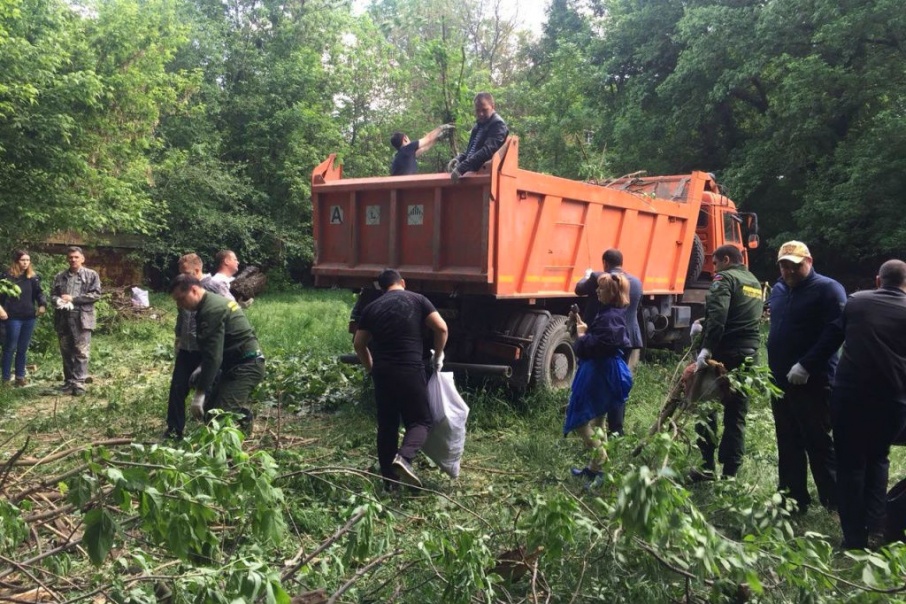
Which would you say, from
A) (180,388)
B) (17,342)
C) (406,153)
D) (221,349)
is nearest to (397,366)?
(221,349)

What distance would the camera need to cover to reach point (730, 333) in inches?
201

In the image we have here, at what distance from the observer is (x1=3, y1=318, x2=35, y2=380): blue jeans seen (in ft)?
26.2

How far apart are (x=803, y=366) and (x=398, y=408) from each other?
260 centimetres

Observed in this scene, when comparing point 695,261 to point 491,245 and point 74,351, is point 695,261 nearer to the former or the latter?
A: point 491,245

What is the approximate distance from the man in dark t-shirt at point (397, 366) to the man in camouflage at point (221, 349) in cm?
109

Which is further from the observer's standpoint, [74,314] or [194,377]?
[74,314]

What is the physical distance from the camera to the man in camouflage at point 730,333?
16.3ft

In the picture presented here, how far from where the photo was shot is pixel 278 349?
9.66 m

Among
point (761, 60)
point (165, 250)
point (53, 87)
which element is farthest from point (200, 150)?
point (761, 60)

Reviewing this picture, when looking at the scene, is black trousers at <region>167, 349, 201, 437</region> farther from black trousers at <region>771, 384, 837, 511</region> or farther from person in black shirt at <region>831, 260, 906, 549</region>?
person in black shirt at <region>831, 260, 906, 549</region>

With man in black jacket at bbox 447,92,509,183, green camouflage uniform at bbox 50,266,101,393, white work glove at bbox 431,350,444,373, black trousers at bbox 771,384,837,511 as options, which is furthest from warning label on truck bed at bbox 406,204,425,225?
green camouflage uniform at bbox 50,266,101,393

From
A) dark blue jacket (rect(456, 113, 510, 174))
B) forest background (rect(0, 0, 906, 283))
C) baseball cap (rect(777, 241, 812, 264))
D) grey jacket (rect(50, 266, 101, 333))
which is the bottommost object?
grey jacket (rect(50, 266, 101, 333))

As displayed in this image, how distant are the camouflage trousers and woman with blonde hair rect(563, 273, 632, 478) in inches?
230

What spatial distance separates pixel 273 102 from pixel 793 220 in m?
17.0
